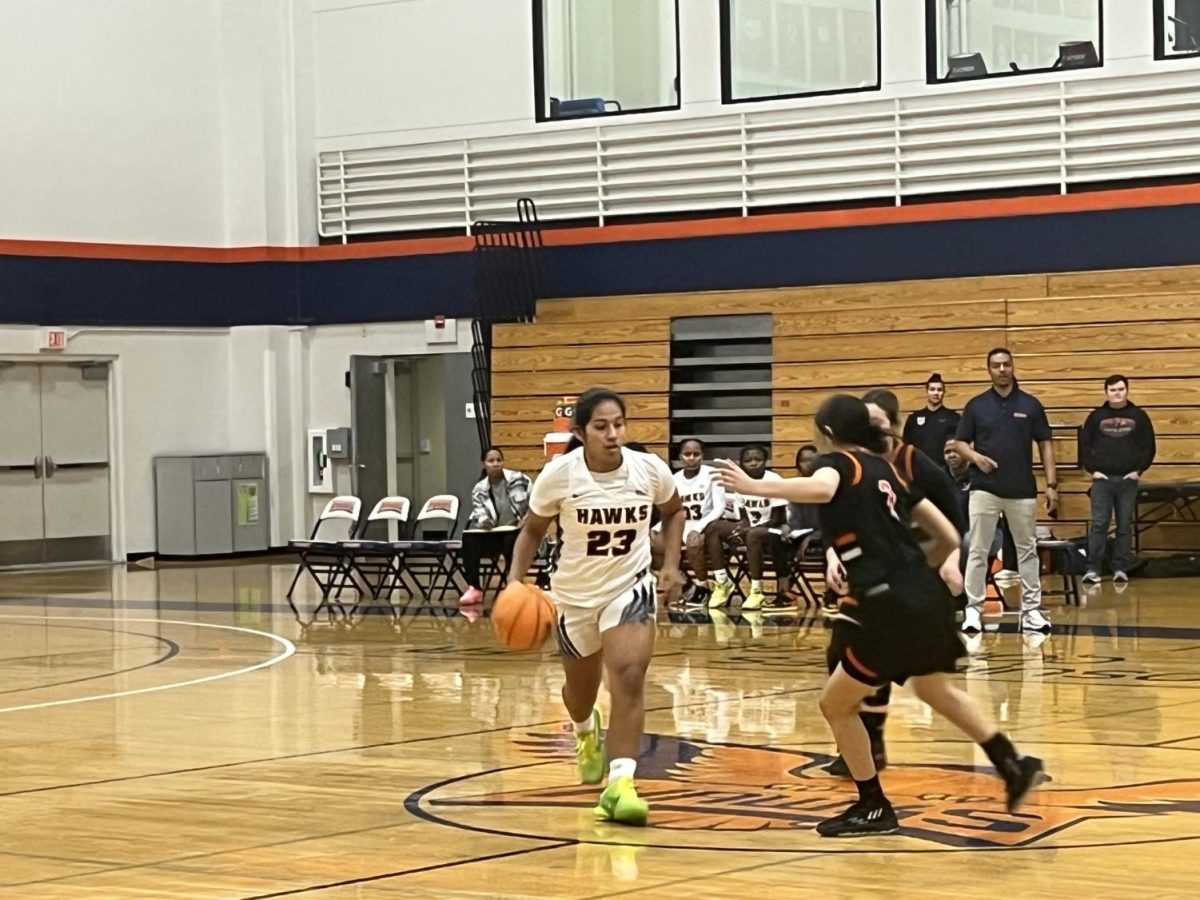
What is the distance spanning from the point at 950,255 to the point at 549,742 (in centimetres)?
1217

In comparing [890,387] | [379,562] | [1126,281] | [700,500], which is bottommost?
[379,562]

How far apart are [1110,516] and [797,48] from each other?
6788mm

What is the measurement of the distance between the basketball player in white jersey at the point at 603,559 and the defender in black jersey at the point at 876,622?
934 millimetres

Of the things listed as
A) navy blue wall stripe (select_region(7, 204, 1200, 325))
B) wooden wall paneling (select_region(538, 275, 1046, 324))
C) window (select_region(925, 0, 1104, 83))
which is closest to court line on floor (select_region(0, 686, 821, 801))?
wooden wall paneling (select_region(538, 275, 1046, 324))

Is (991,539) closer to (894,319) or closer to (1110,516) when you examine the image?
(1110,516)

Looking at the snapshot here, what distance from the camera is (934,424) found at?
18266 mm

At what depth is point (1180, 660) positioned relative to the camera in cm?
1228

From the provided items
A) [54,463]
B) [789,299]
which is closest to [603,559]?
[789,299]

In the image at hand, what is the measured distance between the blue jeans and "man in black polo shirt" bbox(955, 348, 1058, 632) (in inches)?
152

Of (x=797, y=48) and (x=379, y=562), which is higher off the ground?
(x=797, y=48)

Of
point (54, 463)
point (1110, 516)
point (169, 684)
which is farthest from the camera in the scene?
point (54, 463)

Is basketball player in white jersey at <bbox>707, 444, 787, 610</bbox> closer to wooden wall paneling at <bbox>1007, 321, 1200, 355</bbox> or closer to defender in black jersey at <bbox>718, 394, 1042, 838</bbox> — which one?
wooden wall paneling at <bbox>1007, 321, 1200, 355</bbox>

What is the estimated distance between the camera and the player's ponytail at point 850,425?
7.26 m

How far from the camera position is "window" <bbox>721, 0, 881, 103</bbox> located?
21.7 m
